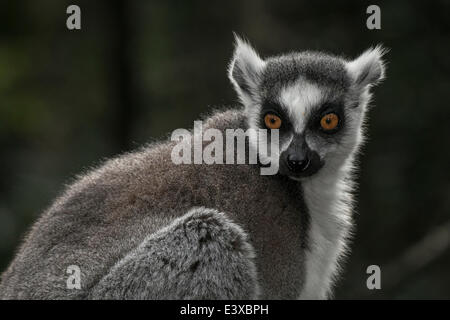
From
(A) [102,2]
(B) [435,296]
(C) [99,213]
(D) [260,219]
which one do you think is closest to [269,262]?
(D) [260,219]

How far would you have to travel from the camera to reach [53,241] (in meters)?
5.59

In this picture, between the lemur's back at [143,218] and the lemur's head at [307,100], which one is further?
the lemur's head at [307,100]

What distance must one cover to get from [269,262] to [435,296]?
5.04 metres

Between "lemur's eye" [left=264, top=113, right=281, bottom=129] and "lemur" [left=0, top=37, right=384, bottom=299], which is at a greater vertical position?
"lemur's eye" [left=264, top=113, right=281, bottom=129]

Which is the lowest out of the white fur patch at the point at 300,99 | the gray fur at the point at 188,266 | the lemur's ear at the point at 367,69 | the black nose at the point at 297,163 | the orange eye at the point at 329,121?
the gray fur at the point at 188,266

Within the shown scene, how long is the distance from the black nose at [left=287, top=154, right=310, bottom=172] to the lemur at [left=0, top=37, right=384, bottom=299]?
0.05 feet

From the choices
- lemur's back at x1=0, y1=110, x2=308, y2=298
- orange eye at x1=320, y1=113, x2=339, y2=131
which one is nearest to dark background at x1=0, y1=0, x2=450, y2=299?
orange eye at x1=320, y1=113, x2=339, y2=131

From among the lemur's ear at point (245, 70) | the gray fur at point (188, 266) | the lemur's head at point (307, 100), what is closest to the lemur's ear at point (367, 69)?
the lemur's head at point (307, 100)

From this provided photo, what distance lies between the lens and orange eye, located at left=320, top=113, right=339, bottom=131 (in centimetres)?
616

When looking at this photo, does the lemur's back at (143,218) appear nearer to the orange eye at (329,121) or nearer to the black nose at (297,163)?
the black nose at (297,163)

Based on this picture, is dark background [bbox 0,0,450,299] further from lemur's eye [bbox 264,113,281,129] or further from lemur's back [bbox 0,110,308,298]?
lemur's eye [bbox 264,113,281,129]

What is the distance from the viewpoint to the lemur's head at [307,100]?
19.8 feet

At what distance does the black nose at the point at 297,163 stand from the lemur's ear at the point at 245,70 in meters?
1.04

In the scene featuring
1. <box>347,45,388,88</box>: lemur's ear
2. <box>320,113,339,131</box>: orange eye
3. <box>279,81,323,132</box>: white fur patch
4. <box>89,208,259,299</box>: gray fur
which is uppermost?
<box>347,45,388,88</box>: lemur's ear
